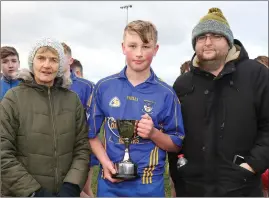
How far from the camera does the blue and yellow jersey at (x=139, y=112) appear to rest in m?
3.12

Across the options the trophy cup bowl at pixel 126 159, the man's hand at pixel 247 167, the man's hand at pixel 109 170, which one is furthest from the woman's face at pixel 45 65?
the man's hand at pixel 247 167

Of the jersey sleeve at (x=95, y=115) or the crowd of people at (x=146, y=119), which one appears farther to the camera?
the jersey sleeve at (x=95, y=115)

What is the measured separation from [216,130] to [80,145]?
1153 mm

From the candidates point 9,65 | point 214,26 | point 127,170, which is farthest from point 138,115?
point 9,65

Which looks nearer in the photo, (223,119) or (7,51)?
(223,119)

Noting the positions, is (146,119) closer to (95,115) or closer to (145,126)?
(145,126)

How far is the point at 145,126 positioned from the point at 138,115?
19 centimetres

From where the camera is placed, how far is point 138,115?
3105mm

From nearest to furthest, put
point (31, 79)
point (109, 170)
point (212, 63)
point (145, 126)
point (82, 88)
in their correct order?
point (145, 126)
point (109, 170)
point (31, 79)
point (212, 63)
point (82, 88)

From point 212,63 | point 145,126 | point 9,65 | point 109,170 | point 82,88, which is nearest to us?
point 145,126

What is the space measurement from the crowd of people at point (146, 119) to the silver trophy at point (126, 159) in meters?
0.07

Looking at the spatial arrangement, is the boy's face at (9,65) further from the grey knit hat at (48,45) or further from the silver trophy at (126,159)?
the silver trophy at (126,159)

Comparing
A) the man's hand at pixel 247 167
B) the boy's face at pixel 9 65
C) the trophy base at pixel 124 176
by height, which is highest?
the boy's face at pixel 9 65

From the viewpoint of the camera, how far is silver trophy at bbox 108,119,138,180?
2914mm
